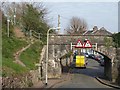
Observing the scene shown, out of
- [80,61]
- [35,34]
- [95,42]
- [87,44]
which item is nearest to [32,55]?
[87,44]

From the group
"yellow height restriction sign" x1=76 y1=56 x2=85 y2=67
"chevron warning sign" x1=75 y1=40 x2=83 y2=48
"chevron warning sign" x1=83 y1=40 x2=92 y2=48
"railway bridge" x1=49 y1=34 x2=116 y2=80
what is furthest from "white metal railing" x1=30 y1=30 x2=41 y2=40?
"yellow height restriction sign" x1=76 y1=56 x2=85 y2=67

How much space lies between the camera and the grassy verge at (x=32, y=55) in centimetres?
3512

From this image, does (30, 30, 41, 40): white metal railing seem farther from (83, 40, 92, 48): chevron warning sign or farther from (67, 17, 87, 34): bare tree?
(67, 17, 87, 34): bare tree

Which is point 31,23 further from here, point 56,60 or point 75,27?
point 75,27

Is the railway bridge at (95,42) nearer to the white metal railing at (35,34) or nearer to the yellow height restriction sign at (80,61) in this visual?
the white metal railing at (35,34)

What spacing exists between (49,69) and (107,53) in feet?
22.4

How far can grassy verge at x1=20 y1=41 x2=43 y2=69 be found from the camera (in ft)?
115

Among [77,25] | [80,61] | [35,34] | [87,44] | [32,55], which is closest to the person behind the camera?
[32,55]

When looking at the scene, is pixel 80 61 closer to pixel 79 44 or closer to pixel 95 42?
pixel 95 42

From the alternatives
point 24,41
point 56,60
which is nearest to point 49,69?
point 56,60

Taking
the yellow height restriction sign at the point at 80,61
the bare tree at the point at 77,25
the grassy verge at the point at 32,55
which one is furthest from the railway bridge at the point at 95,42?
the bare tree at the point at 77,25

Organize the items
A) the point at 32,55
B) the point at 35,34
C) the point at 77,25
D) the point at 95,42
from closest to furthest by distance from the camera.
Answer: the point at 32,55, the point at 95,42, the point at 35,34, the point at 77,25

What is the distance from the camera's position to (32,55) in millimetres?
39156

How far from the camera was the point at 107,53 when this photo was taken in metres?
42.7
